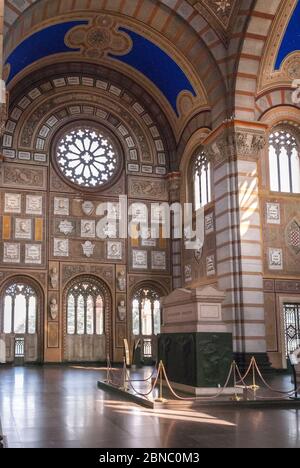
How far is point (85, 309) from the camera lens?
23.7 meters

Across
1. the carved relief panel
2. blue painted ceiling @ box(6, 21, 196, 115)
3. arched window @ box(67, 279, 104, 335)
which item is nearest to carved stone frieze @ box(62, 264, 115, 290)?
arched window @ box(67, 279, 104, 335)

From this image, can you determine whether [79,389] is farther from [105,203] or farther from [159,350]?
[105,203]

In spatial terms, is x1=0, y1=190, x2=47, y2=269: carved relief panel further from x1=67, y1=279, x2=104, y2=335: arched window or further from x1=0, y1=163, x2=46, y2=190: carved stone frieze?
x1=67, y1=279, x2=104, y2=335: arched window

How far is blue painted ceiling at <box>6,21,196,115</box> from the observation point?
70.4 ft

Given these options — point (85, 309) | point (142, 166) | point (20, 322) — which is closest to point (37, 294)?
point (20, 322)

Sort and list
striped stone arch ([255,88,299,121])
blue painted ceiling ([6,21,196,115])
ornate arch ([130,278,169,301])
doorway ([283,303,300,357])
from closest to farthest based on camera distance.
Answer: doorway ([283,303,300,357])
striped stone arch ([255,88,299,121])
blue painted ceiling ([6,21,196,115])
ornate arch ([130,278,169,301])

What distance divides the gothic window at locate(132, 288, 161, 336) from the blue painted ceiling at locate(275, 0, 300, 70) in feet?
35.4

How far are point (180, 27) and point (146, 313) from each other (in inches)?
463

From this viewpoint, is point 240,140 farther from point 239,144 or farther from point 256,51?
point 256,51

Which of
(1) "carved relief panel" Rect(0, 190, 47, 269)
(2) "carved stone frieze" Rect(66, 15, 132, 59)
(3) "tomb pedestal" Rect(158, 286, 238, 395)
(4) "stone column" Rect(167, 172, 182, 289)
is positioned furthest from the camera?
(4) "stone column" Rect(167, 172, 182, 289)

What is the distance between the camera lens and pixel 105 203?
966 inches

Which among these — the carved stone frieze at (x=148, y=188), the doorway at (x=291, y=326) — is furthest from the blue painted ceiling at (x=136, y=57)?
the doorway at (x=291, y=326)

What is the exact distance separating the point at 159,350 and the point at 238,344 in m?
5.34
